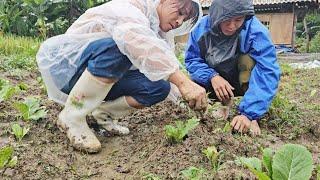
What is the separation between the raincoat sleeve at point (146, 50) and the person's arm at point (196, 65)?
3.02 feet

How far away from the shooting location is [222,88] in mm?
2918

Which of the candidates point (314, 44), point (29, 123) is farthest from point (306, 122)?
point (314, 44)

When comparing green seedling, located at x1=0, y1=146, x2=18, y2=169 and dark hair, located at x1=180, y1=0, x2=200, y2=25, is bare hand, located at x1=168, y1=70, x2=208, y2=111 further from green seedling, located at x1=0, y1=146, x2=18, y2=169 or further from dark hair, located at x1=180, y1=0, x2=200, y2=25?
green seedling, located at x1=0, y1=146, x2=18, y2=169

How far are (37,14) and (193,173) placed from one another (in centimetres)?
900

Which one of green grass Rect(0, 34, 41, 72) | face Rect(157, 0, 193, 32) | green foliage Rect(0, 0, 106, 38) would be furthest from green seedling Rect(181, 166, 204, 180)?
green foliage Rect(0, 0, 106, 38)

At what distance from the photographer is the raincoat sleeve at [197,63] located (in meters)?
3.09

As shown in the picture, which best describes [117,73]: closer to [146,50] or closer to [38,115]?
[146,50]

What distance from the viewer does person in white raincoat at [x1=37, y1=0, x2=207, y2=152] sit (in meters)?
2.17

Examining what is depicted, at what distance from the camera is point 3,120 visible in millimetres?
2828

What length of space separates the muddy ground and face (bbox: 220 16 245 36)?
0.55 metres

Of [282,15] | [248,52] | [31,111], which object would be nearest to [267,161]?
[248,52]

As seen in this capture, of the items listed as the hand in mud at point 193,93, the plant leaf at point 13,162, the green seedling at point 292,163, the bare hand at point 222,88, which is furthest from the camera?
the bare hand at point 222,88

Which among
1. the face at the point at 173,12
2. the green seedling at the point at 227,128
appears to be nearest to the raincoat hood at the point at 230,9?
the face at the point at 173,12

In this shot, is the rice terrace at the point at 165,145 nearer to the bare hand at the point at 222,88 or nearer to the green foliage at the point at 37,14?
the bare hand at the point at 222,88
